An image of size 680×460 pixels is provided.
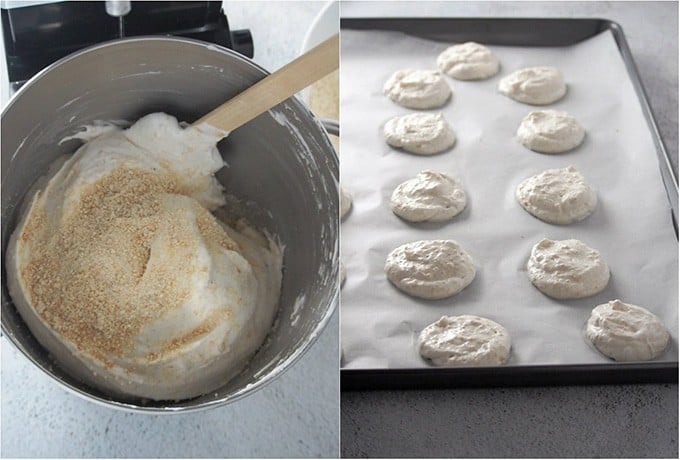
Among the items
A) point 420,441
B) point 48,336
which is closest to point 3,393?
point 48,336

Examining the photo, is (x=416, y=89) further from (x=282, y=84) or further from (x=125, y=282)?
(x=125, y=282)

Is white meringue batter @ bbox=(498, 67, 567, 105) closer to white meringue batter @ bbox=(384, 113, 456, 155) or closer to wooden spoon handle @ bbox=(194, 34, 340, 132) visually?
white meringue batter @ bbox=(384, 113, 456, 155)

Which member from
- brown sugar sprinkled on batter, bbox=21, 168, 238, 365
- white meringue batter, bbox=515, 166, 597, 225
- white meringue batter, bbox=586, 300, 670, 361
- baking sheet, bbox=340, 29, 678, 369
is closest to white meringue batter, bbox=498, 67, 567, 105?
baking sheet, bbox=340, 29, 678, 369

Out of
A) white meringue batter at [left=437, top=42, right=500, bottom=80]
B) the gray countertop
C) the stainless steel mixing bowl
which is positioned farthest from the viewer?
white meringue batter at [left=437, top=42, right=500, bottom=80]

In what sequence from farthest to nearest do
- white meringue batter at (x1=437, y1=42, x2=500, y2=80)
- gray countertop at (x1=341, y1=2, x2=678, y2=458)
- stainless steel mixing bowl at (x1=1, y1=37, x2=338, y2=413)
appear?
white meringue batter at (x1=437, y1=42, x2=500, y2=80) < stainless steel mixing bowl at (x1=1, y1=37, x2=338, y2=413) < gray countertop at (x1=341, y1=2, x2=678, y2=458)

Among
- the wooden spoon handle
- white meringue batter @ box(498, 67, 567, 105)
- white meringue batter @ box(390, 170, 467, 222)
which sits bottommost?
white meringue batter @ box(390, 170, 467, 222)

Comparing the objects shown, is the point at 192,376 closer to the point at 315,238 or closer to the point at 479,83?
the point at 315,238

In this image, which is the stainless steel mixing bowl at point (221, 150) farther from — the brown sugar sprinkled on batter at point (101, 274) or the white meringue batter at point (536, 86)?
the white meringue batter at point (536, 86)

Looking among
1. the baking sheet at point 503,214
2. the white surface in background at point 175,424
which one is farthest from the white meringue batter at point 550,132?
the white surface in background at point 175,424
